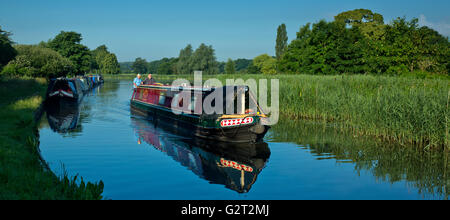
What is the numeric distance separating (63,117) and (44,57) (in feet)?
86.5

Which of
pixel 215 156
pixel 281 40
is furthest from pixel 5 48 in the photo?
pixel 281 40

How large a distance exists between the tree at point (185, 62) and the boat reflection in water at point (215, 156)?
7346cm

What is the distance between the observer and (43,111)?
846 inches

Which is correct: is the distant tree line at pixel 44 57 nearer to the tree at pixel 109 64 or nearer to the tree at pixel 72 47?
the tree at pixel 72 47

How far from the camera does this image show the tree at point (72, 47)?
66.2 metres

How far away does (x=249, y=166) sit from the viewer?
1020 centimetres

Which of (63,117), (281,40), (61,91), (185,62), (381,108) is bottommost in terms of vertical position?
(63,117)

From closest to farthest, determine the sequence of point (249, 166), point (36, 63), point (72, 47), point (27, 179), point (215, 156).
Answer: point (27, 179)
point (249, 166)
point (215, 156)
point (36, 63)
point (72, 47)

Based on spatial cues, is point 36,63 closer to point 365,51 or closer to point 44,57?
point 44,57

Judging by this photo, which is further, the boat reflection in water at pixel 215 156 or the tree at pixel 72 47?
the tree at pixel 72 47

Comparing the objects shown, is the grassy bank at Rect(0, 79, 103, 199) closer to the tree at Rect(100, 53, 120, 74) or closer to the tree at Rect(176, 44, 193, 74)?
the tree at Rect(176, 44, 193, 74)

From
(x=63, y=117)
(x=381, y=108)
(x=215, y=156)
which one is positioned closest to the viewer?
(x=215, y=156)

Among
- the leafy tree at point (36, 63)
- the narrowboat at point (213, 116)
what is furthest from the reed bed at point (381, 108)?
the leafy tree at point (36, 63)
